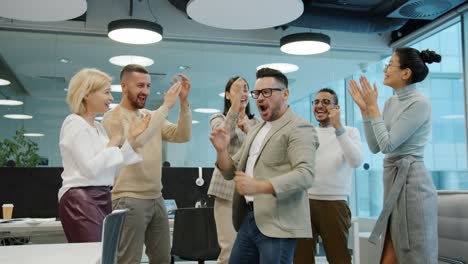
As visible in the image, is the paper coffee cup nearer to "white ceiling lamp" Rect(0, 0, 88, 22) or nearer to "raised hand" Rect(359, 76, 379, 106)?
"white ceiling lamp" Rect(0, 0, 88, 22)

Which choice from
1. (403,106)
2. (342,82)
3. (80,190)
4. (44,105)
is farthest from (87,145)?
(342,82)

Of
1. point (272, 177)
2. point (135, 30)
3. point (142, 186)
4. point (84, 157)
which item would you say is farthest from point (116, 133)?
point (135, 30)

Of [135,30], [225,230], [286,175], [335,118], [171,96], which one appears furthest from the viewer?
[135,30]

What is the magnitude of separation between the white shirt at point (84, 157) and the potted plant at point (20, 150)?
3419mm

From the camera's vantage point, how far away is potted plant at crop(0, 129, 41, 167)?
5141mm

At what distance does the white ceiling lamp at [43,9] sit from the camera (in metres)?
3.45

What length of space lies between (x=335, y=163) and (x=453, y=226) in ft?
2.74

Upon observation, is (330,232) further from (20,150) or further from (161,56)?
(20,150)

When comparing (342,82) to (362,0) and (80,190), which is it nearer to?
(362,0)

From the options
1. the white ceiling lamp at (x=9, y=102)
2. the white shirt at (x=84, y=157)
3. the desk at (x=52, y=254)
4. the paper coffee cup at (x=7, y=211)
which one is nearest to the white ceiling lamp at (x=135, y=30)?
the white ceiling lamp at (x=9, y=102)

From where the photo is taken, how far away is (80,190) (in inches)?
81.3

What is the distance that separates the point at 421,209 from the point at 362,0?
3.56 m

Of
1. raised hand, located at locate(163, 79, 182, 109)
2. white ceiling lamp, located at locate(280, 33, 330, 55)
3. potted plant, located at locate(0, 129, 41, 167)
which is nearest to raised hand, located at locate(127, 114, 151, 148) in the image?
raised hand, located at locate(163, 79, 182, 109)

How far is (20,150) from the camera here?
5223 mm
